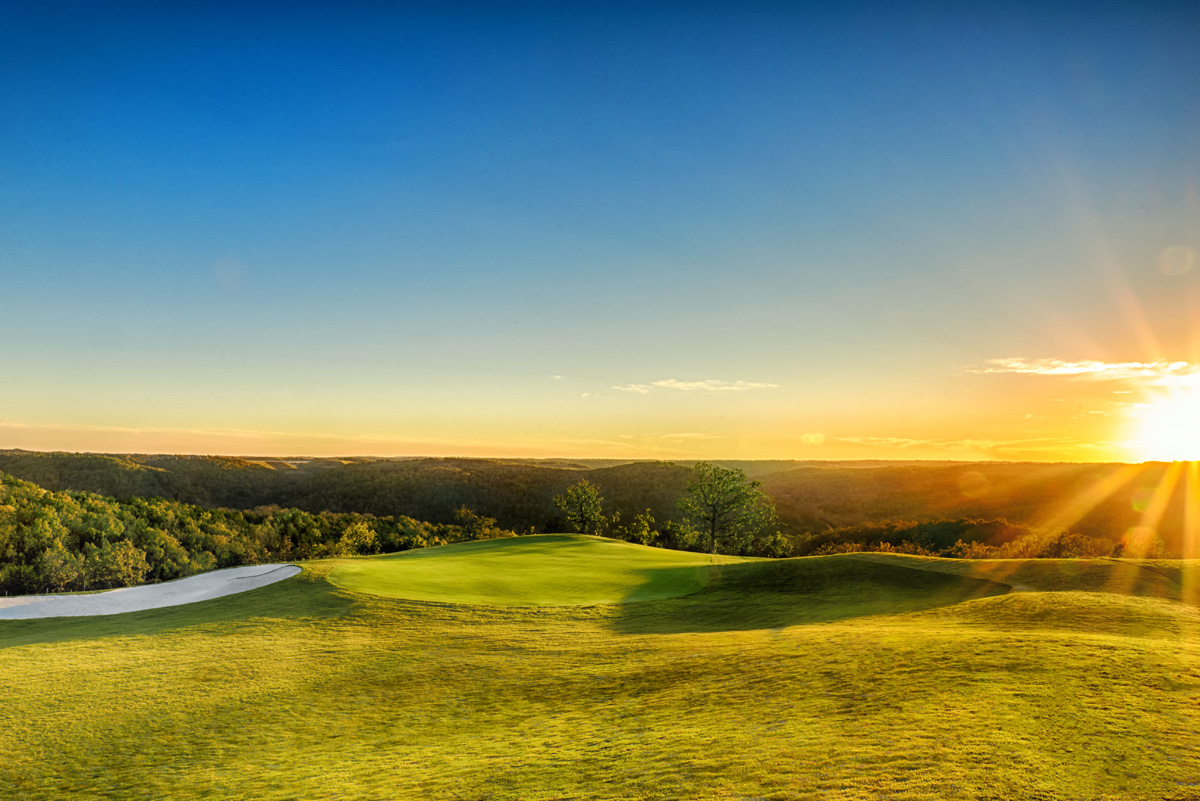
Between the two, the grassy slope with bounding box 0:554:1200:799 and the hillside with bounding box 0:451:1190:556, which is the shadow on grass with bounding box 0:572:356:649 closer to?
the grassy slope with bounding box 0:554:1200:799

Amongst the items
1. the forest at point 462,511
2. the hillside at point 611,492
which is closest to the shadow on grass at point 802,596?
the forest at point 462,511

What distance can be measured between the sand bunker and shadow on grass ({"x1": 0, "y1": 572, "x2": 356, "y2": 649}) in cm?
88

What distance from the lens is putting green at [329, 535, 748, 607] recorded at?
17266 millimetres

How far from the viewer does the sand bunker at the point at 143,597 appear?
16.8 metres

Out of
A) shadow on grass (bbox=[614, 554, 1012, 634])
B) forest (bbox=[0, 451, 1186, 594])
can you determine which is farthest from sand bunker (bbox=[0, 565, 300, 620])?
shadow on grass (bbox=[614, 554, 1012, 634])

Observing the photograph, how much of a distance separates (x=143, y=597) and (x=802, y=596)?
62.9ft

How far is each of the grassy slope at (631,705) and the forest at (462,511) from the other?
20.4 m

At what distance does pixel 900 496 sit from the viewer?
100 m

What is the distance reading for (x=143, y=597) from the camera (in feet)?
60.4

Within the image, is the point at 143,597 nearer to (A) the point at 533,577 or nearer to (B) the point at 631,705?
(A) the point at 533,577

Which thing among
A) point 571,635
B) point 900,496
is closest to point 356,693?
point 571,635

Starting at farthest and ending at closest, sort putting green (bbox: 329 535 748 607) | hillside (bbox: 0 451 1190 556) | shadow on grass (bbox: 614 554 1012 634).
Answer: hillside (bbox: 0 451 1190 556) → putting green (bbox: 329 535 748 607) → shadow on grass (bbox: 614 554 1012 634)

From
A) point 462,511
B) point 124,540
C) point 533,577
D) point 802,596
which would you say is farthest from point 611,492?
point 802,596

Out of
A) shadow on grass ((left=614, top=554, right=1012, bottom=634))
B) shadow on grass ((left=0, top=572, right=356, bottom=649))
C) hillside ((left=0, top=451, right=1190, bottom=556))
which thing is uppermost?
shadow on grass ((left=614, top=554, right=1012, bottom=634))
